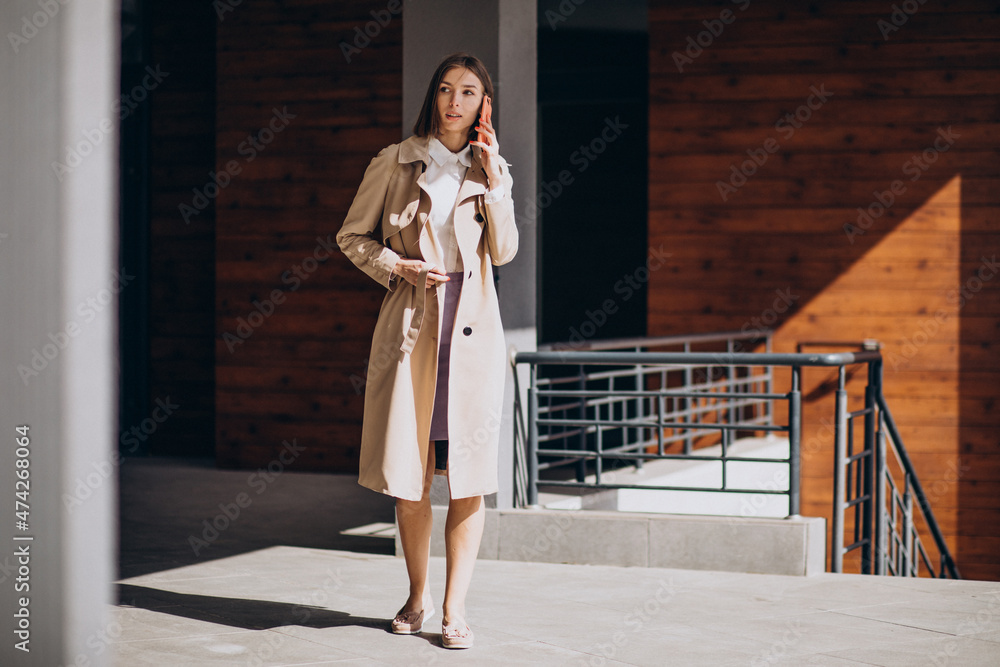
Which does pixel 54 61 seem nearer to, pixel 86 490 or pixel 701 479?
pixel 86 490

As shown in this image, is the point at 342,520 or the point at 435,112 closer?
the point at 435,112

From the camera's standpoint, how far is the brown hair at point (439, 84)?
3.35 m

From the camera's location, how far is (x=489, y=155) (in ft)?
11.0

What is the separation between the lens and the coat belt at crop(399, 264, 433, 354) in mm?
3342

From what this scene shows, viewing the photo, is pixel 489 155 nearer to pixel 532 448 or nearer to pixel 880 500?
pixel 532 448

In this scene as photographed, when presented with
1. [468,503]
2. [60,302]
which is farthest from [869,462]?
[60,302]

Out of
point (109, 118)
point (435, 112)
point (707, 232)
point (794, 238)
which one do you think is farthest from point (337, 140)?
point (109, 118)

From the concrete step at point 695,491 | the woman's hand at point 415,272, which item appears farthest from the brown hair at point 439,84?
the concrete step at point 695,491

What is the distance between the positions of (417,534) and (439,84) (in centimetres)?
129

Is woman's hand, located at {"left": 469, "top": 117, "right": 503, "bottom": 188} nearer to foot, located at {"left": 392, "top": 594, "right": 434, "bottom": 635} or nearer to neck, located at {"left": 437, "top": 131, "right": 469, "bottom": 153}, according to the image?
neck, located at {"left": 437, "top": 131, "right": 469, "bottom": 153}

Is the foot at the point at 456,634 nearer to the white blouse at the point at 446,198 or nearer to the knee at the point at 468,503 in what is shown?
the knee at the point at 468,503

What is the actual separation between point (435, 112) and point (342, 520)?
9.74 feet

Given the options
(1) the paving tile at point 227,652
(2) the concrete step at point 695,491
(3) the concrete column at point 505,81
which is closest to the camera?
(1) the paving tile at point 227,652

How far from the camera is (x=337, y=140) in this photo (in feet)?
25.8
